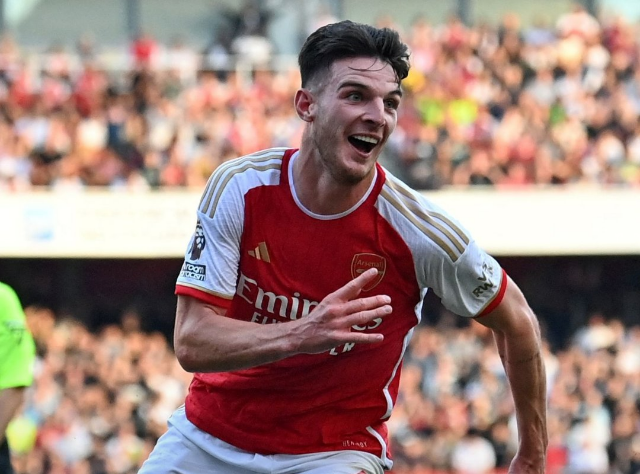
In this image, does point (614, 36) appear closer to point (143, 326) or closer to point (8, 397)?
point (143, 326)

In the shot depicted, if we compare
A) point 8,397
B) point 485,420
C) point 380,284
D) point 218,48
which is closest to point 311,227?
point 380,284

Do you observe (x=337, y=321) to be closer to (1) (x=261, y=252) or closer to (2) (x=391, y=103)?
(1) (x=261, y=252)

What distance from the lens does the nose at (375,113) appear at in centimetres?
424

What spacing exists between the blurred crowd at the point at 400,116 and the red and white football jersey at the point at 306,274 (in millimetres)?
11539

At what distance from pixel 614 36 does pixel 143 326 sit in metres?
8.15

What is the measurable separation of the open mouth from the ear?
0.22 m

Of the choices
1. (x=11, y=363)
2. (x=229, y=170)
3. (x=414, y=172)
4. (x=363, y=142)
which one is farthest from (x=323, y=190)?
(x=414, y=172)

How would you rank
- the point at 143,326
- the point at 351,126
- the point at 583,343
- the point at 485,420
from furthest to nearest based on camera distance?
the point at 143,326 → the point at 583,343 → the point at 485,420 → the point at 351,126

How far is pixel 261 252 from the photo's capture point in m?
4.47

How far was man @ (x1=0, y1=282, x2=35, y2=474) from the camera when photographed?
6.34 m

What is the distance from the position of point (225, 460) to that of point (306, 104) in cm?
139

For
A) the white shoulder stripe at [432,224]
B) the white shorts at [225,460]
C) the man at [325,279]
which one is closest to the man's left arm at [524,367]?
the man at [325,279]

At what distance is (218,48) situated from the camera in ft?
59.4

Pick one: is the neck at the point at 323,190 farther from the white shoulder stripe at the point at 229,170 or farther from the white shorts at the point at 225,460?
the white shorts at the point at 225,460
